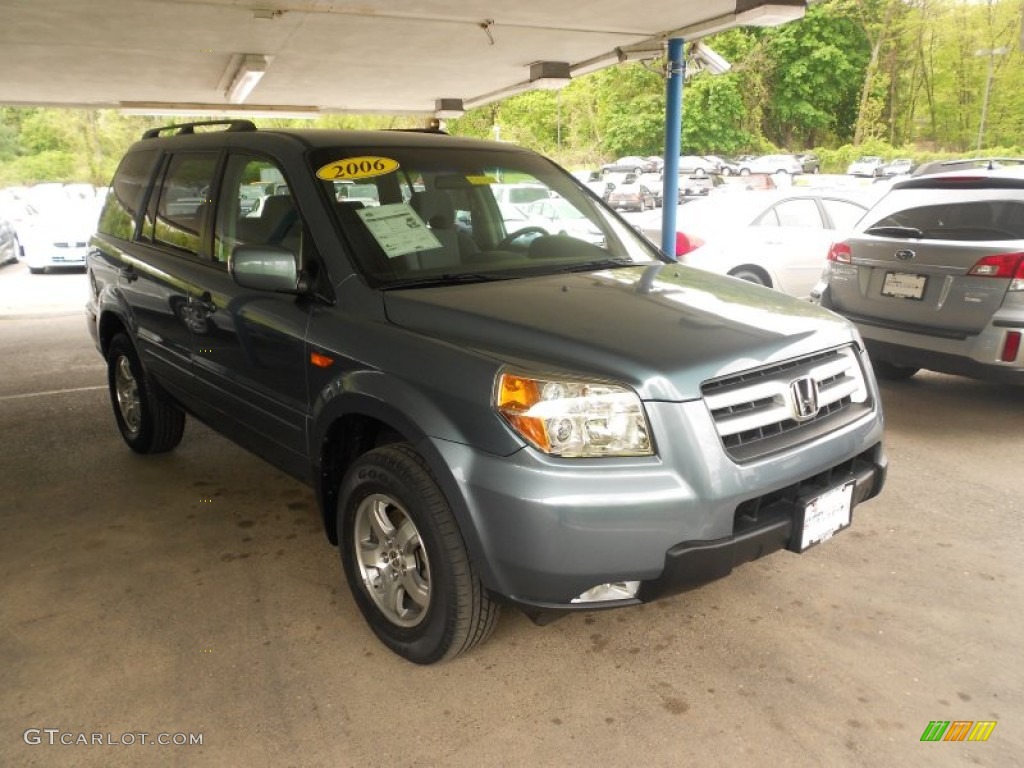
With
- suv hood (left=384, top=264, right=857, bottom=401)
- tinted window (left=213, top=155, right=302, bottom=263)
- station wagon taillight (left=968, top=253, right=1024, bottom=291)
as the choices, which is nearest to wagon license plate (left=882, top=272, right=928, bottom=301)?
station wagon taillight (left=968, top=253, right=1024, bottom=291)

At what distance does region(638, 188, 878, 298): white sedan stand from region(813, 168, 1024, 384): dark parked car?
→ 231cm

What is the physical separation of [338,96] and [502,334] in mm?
11613

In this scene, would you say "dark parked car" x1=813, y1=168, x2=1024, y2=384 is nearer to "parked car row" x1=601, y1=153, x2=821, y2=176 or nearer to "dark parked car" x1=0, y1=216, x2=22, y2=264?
"dark parked car" x1=0, y1=216, x2=22, y2=264

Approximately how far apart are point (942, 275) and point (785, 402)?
10.6ft

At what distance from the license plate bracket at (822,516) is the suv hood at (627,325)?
47cm

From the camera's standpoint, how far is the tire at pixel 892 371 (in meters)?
6.37

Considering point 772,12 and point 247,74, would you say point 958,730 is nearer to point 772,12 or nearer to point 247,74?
point 772,12

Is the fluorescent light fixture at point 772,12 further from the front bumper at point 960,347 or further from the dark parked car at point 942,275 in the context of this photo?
Result: the front bumper at point 960,347

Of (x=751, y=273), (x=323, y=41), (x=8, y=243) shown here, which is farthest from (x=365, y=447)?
(x=8, y=243)

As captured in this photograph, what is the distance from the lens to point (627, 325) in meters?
2.54

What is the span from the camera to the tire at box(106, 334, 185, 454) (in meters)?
4.57

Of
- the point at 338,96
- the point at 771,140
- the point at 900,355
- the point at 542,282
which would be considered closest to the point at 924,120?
the point at 771,140

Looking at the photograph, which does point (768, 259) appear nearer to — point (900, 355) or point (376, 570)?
point (900, 355)

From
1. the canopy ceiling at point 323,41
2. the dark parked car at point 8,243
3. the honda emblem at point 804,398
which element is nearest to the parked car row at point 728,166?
the dark parked car at point 8,243
